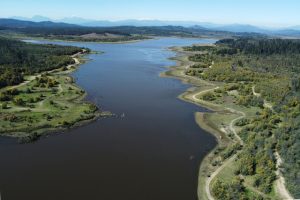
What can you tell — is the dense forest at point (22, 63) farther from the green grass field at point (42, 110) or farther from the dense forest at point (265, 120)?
the dense forest at point (265, 120)

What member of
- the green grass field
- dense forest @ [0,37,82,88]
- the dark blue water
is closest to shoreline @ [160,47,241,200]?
the dark blue water

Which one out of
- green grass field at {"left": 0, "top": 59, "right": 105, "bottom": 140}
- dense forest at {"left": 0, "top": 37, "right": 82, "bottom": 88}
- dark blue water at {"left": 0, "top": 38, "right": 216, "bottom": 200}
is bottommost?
dark blue water at {"left": 0, "top": 38, "right": 216, "bottom": 200}

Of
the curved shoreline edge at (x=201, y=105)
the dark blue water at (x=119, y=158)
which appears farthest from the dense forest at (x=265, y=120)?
the dark blue water at (x=119, y=158)

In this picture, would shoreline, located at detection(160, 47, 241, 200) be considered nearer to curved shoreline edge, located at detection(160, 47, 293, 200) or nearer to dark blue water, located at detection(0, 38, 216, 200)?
curved shoreline edge, located at detection(160, 47, 293, 200)

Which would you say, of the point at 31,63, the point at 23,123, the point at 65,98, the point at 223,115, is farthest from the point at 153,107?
the point at 31,63

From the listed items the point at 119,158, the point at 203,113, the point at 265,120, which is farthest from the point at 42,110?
the point at 265,120

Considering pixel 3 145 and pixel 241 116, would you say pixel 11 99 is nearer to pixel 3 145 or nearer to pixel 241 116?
pixel 3 145

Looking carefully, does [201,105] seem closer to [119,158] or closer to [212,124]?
[212,124]
